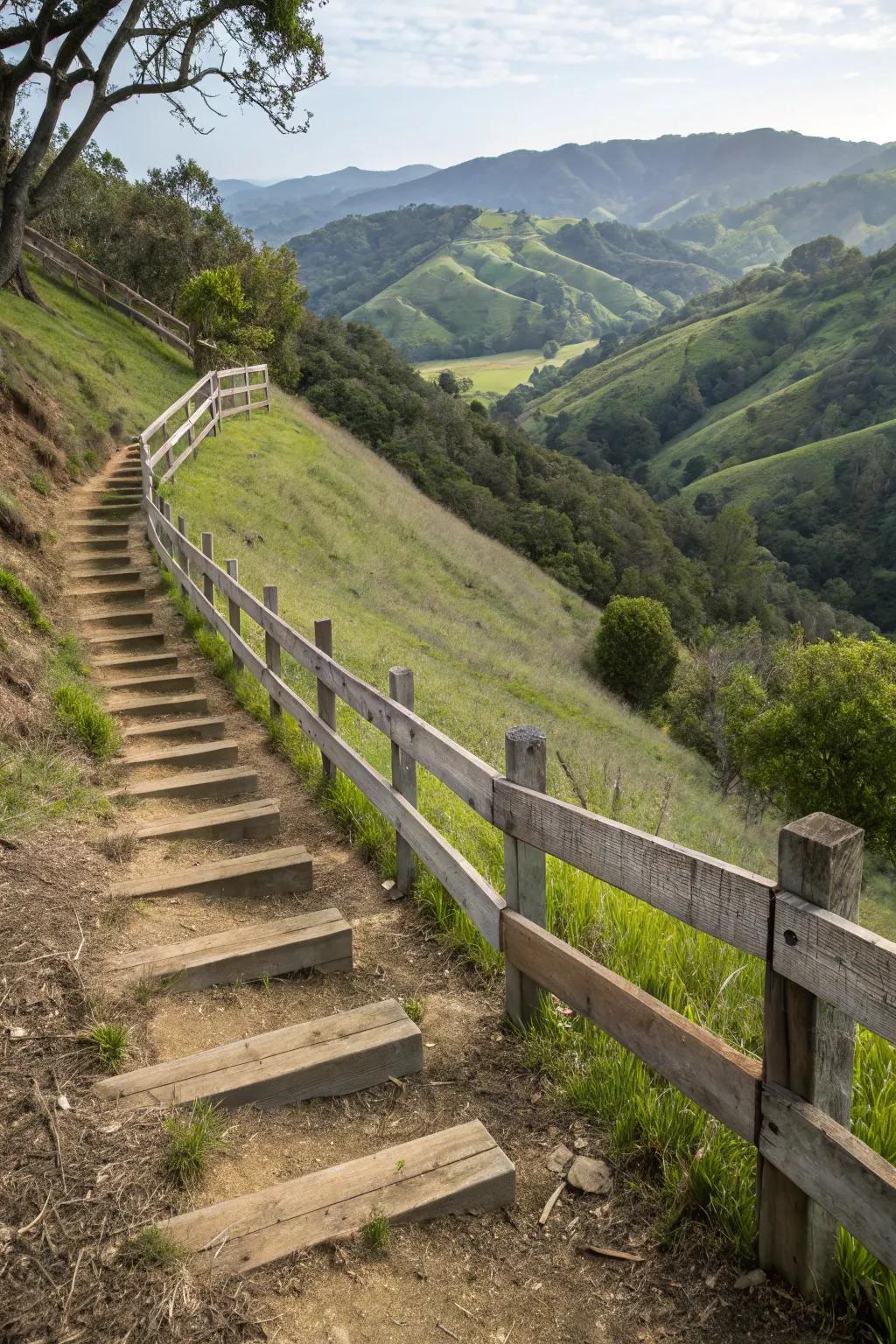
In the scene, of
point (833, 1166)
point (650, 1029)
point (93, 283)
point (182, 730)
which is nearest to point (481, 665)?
point (182, 730)

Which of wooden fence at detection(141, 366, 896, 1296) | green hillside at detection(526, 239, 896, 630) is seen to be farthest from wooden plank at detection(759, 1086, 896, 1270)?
green hillside at detection(526, 239, 896, 630)

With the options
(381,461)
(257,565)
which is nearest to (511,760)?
(257,565)

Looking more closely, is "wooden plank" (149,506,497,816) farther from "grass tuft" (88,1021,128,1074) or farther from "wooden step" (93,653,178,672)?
"wooden step" (93,653,178,672)

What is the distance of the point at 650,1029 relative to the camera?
284 cm

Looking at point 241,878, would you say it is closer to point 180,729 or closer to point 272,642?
point 180,729

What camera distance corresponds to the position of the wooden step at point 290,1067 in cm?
322

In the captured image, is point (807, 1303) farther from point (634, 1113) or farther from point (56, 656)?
point (56, 656)

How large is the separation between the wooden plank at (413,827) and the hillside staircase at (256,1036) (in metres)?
0.54

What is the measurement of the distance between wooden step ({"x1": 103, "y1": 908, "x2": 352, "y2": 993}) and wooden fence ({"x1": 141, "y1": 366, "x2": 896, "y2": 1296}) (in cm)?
84

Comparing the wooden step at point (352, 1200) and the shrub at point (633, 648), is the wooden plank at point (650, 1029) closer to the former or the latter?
the wooden step at point (352, 1200)

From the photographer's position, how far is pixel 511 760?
Answer: 12.1 ft

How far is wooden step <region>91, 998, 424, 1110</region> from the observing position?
3217mm

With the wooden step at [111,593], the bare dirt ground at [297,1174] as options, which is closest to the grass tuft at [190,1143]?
the bare dirt ground at [297,1174]

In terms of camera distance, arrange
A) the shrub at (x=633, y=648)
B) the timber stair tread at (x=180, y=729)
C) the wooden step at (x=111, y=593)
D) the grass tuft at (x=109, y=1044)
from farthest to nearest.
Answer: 1. the shrub at (x=633, y=648)
2. the wooden step at (x=111, y=593)
3. the timber stair tread at (x=180, y=729)
4. the grass tuft at (x=109, y=1044)
